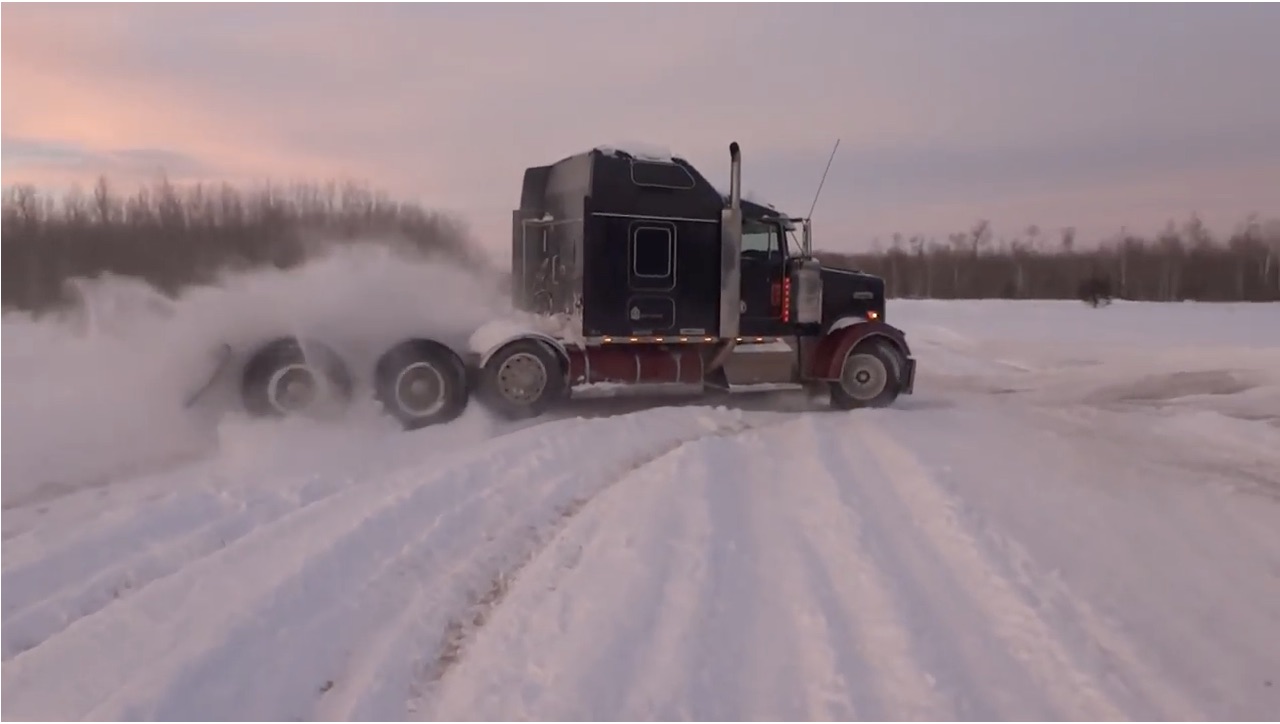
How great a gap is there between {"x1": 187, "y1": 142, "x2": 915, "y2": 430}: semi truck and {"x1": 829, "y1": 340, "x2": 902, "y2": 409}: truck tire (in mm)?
20

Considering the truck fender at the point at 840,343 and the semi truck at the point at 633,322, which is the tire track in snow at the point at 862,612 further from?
the truck fender at the point at 840,343

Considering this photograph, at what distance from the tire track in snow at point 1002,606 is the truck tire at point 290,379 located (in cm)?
629

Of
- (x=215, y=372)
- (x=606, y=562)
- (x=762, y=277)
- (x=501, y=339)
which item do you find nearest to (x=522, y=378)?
(x=501, y=339)

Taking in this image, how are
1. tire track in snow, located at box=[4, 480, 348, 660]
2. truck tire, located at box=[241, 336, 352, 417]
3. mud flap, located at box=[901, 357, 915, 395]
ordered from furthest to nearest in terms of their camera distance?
mud flap, located at box=[901, 357, 915, 395] → truck tire, located at box=[241, 336, 352, 417] → tire track in snow, located at box=[4, 480, 348, 660]

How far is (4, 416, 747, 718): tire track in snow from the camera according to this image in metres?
4.09

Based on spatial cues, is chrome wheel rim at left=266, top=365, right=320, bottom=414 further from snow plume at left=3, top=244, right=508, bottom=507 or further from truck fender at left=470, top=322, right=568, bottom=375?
truck fender at left=470, top=322, right=568, bottom=375

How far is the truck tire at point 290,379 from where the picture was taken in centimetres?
1032

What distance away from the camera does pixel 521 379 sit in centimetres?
1158

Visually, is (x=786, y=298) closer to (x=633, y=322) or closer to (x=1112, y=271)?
(x=633, y=322)

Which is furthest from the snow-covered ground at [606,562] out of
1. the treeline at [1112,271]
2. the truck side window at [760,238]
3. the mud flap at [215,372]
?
the treeline at [1112,271]

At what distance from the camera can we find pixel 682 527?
649 centimetres

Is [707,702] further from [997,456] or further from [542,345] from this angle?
[542,345]

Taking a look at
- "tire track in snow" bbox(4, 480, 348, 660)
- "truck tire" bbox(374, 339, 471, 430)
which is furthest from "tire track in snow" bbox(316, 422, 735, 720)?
"truck tire" bbox(374, 339, 471, 430)

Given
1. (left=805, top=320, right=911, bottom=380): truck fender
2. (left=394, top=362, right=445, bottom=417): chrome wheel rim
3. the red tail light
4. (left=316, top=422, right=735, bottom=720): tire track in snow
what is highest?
the red tail light
